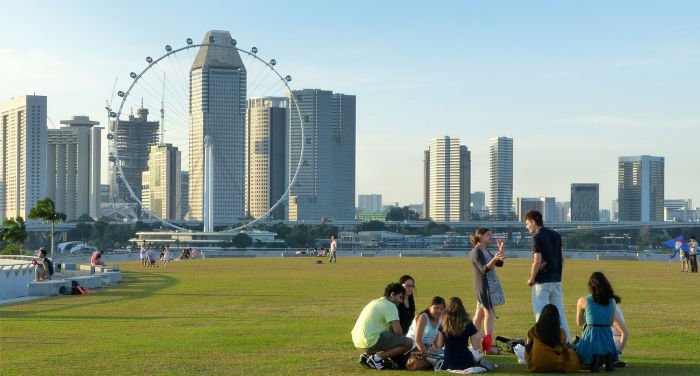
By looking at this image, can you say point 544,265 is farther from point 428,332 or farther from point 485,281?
point 428,332

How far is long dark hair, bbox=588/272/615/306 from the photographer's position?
1500cm

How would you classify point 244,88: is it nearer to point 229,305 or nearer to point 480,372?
point 229,305

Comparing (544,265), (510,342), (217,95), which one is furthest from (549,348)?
(217,95)

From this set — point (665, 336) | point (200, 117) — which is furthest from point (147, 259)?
point (200, 117)

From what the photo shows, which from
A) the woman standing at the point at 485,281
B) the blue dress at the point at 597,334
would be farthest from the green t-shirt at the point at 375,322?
the blue dress at the point at 597,334

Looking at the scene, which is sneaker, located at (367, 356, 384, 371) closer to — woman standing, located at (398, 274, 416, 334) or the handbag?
the handbag

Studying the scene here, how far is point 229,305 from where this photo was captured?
91.5 feet

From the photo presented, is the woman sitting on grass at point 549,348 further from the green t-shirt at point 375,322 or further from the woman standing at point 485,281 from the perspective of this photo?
the woman standing at point 485,281

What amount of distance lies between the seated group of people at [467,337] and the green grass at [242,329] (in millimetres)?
372

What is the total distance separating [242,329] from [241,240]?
159131 mm

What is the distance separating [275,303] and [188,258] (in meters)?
63.9

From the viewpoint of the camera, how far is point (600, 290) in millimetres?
15031

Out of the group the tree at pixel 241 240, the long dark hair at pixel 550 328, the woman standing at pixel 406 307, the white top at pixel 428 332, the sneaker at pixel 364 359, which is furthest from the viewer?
the tree at pixel 241 240

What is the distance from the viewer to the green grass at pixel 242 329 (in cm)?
1544
